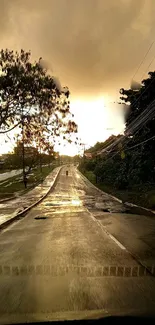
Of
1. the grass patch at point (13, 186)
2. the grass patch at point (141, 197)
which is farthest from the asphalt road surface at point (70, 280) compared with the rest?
the grass patch at point (13, 186)

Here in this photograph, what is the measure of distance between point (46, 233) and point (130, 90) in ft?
89.6

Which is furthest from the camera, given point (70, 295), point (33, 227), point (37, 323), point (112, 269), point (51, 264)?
point (33, 227)

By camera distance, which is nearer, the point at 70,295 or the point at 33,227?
the point at 70,295

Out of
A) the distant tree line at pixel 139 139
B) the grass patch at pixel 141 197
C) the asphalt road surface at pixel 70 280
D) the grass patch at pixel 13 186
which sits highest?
the distant tree line at pixel 139 139

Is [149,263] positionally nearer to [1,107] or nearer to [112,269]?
[112,269]

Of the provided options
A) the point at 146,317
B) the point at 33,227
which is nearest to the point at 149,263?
the point at 146,317

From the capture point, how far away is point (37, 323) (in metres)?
4.73

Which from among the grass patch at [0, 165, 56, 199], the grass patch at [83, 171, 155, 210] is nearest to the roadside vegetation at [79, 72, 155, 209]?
the grass patch at [83, 171, 155, 210]

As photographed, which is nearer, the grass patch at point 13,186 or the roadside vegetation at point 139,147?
the roadside vegetation at point 139,147

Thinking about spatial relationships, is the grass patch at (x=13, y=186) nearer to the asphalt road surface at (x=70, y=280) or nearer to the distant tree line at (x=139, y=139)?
the distant tree line at (x=139, y=139)

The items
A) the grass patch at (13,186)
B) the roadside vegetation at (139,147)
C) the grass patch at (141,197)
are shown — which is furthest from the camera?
the grass patch at (13,186)

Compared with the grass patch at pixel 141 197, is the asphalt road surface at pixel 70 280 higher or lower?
higher

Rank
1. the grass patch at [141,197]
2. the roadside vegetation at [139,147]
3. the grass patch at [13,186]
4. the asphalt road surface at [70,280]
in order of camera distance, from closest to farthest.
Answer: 1. the asphalt road surface at [70,280]
2. the grass patch at [141,197]
3. the roadside vegetation at [139,147]
4. the grass patch at [13,186]

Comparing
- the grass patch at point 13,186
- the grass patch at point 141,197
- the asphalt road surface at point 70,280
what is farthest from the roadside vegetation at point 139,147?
the asphalt road surface at point 70,280
